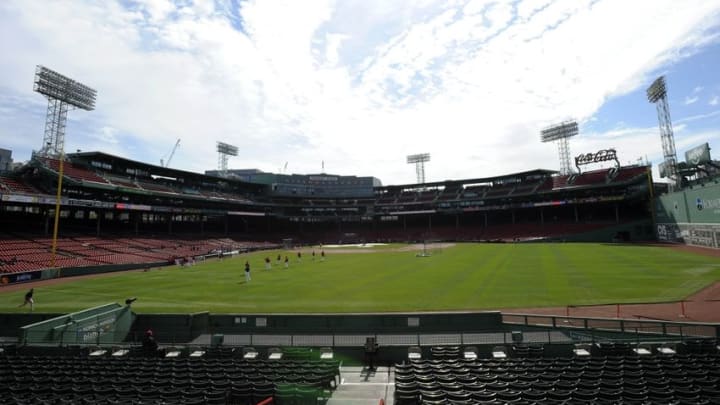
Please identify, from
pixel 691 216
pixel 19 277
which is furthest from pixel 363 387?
pixel 691 216

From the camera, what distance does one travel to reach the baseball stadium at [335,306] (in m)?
9.27

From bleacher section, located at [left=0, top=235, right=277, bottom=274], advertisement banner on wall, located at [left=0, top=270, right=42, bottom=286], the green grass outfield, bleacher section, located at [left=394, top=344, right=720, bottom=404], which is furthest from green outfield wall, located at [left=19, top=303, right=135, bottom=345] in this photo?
bleacher section, located at [left=0, top=235, right=277, bottom=274]

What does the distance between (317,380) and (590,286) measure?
23.9 m

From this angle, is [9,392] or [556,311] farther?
[556,311]

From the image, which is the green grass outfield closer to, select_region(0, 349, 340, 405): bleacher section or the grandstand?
the grandstand

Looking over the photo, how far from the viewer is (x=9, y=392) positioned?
341 inches

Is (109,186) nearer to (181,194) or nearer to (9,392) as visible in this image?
(181,194)

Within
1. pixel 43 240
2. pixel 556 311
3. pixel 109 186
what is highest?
pixel 109 186

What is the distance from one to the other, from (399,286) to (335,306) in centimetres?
777

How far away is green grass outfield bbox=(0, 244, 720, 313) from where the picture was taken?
22.7 metres

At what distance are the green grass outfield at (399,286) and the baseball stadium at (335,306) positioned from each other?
24 centimetres

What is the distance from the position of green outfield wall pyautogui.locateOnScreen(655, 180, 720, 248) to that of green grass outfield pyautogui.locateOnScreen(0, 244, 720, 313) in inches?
489

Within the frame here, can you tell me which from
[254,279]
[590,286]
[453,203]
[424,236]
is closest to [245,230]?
[424,236]

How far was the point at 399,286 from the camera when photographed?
93.8 feet
